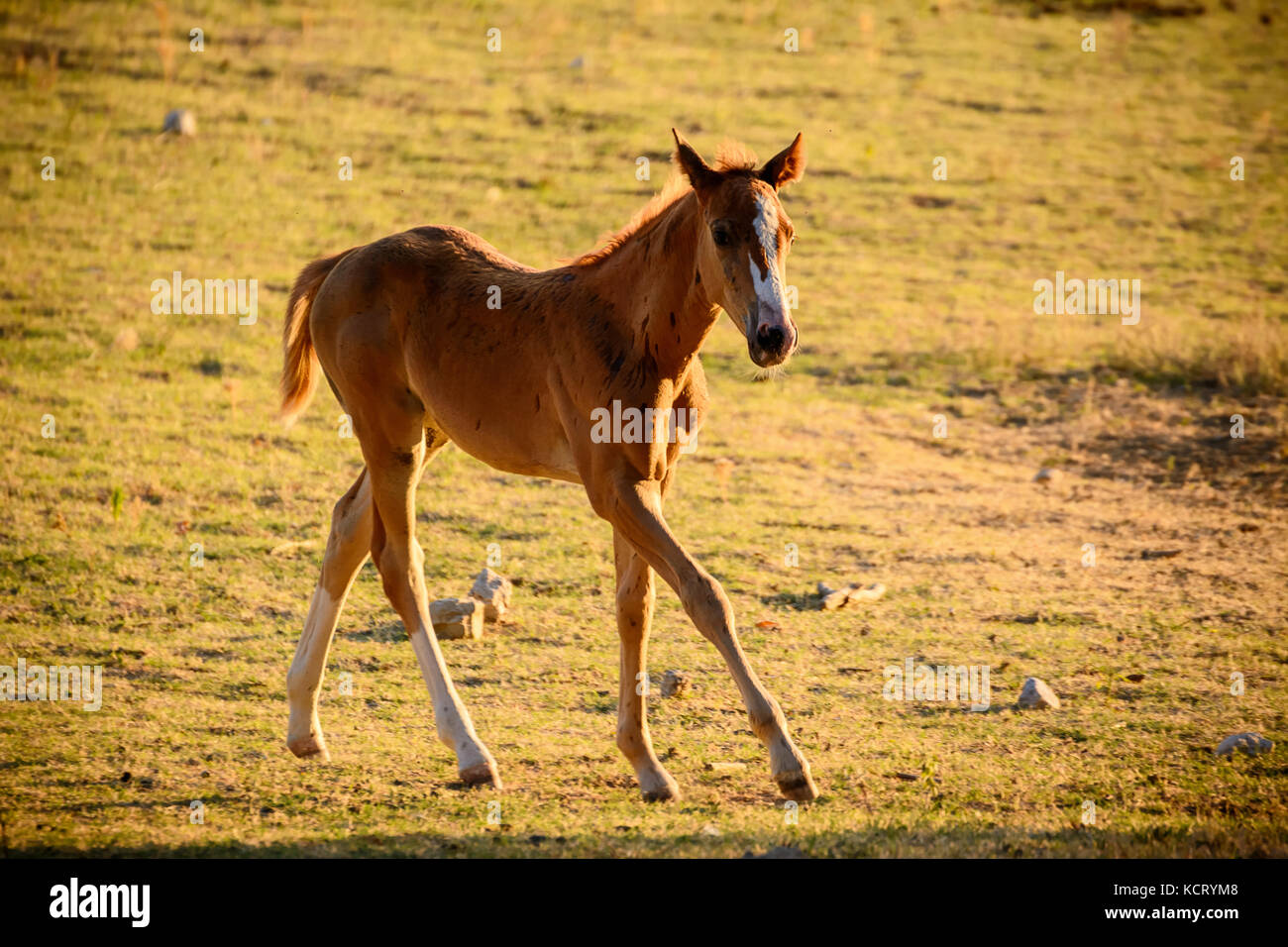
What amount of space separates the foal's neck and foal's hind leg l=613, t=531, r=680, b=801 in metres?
0.88

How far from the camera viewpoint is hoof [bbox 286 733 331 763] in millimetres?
6675

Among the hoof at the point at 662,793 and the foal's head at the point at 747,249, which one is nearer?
the foal's head at the point at 747,249

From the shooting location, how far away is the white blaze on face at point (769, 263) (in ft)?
17.6

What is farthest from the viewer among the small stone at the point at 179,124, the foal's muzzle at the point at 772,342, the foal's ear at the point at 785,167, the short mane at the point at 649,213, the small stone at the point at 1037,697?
the small stone at the point at 179,124

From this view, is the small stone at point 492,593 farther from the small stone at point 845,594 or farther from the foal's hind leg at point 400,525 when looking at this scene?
the small stone at point 845,594

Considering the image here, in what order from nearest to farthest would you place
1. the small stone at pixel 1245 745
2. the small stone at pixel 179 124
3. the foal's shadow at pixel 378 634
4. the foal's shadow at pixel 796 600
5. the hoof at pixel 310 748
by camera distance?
the hoof at pixel 310 748, the small stone at pixel 1245 745, the foal's shadow at pixel 378 634, the foal's shadow at pixel 796 600, the small stone at pixel 179 124

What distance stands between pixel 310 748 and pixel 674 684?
2044 mm

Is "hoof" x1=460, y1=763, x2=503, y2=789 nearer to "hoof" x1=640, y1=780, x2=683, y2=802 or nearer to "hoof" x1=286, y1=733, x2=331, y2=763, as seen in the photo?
"hoof" x1=640, y1=780, x2=683, y2=802

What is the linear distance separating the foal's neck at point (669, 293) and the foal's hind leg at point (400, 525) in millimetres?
1298

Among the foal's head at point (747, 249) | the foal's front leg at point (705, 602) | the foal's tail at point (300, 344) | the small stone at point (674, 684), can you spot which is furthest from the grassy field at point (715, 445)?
the foal's head at point (747, 249)

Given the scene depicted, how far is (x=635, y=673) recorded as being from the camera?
633 cm

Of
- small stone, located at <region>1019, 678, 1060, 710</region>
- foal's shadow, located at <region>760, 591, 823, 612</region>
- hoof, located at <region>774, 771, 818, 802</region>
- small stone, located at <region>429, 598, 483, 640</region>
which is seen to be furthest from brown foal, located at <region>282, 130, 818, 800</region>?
foal's shadow, located at <region>760, 591, 823, 612</region>

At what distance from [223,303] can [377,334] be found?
26.2 feet

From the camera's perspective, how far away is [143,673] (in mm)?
7695
